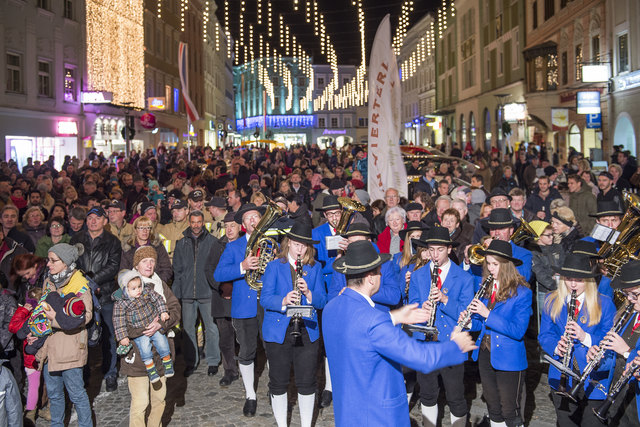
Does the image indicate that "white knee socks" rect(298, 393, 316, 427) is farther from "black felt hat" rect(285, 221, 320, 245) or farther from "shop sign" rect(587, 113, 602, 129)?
"shop sign" rect(587, 113, 602, 129)

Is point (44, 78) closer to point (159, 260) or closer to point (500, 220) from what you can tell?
point (159, 260)

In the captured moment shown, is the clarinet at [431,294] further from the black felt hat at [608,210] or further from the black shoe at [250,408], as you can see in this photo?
the black felt hat at [608,210]

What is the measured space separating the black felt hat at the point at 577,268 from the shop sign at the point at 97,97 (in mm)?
26458

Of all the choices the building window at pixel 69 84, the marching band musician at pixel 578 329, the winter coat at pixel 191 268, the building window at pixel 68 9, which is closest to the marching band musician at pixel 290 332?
the marching band musician at pixel 578 329

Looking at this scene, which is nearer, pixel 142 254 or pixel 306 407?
pixel 306 407

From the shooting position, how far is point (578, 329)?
487cm

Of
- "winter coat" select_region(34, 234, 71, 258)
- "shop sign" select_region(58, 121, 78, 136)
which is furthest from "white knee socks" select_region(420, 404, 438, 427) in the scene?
"shop sign" select_region(58, 121, 78, 136)

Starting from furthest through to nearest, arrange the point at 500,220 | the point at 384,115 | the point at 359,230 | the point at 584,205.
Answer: the point at 584,205, the point at 384,115, the point at 500,220, the point at 359,230

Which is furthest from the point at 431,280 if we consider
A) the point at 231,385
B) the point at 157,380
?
the point at 231,385

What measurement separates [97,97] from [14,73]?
14.0 ft

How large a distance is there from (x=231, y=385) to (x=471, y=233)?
3.37 metres

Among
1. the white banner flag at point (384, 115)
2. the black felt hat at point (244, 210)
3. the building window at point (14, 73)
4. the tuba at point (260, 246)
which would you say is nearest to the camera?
the tuba at point (260, 246)

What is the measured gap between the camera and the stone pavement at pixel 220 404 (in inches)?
266

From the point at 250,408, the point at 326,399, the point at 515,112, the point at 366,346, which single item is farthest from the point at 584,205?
the point at 515,112
